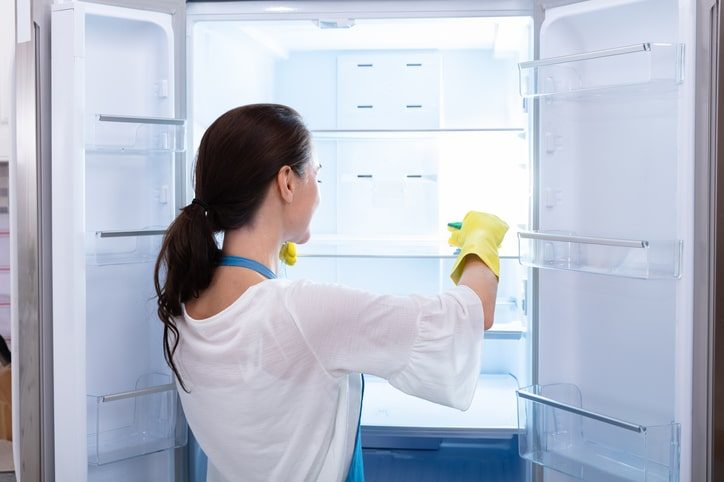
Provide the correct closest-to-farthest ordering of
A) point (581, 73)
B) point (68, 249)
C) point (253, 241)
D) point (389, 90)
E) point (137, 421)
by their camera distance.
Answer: point (253, 241)
point (68, 249)
point (581, 73)
point (137, 421)
point (389, 90)

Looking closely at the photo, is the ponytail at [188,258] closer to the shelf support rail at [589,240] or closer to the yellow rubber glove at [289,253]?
the yellow rubber glove at [289,253]

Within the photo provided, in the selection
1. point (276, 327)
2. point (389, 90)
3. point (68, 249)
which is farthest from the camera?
point (389, 90)

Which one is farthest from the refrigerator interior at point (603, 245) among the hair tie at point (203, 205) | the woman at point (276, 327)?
the hair tie at point (203, 205)

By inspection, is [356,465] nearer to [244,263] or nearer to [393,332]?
[393,332]

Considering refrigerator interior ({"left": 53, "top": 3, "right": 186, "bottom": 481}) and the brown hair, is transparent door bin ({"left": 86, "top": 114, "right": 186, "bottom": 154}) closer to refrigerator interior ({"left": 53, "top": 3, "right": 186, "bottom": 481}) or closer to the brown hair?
refrigerator interior ({"left": 53, "top": 3, "right": 186, "bottom": 481})

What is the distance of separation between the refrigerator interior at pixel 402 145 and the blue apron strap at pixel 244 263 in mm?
719

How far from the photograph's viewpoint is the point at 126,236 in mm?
1518

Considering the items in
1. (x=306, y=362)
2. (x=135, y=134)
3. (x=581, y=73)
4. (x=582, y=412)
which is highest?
(x=581, y=73)

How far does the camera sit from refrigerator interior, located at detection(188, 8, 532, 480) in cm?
205

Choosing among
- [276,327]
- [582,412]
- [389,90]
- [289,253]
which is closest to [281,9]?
[289,253]

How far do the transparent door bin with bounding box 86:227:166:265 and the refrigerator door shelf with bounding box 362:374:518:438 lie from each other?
0.68m

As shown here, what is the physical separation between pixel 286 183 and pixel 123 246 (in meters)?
0.50

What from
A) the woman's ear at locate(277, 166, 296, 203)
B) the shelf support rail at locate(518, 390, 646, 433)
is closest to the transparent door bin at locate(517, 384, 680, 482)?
the shelf support rail at locate(518, 390, 646, 433)

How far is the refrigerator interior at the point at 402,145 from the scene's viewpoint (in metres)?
2.05
